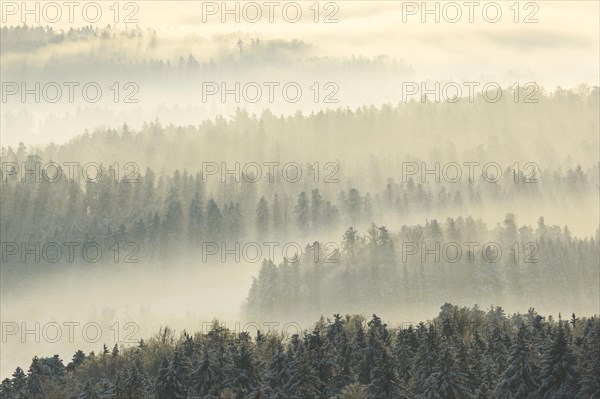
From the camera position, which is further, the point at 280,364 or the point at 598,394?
the point at 280,364

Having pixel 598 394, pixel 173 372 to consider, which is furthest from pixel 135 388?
pixel 598 394

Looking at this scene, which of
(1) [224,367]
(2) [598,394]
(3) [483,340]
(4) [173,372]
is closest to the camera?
(2) [598,394]

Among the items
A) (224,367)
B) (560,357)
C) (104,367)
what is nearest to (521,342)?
(560,357)

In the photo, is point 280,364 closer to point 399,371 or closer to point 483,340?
point 399,371

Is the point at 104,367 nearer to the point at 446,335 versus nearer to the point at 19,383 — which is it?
the point at 19,383

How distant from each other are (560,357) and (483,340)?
168 ft

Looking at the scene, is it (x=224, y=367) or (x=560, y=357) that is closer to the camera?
(x=560, y=357)

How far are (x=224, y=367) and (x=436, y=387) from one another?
33129 millimetres

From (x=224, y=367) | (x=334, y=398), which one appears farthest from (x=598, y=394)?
(x=224, y=367)

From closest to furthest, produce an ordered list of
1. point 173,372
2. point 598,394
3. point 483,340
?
point 598,394 < point 173,372 < point 483,340

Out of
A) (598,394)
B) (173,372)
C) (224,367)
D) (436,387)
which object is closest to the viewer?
(598,394)

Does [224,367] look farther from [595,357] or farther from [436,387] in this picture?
[595,357]

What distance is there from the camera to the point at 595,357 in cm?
11638

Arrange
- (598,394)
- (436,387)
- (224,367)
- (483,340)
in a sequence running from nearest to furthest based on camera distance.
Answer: (598,394) < (436,387) < (224,367) < (483,340)
